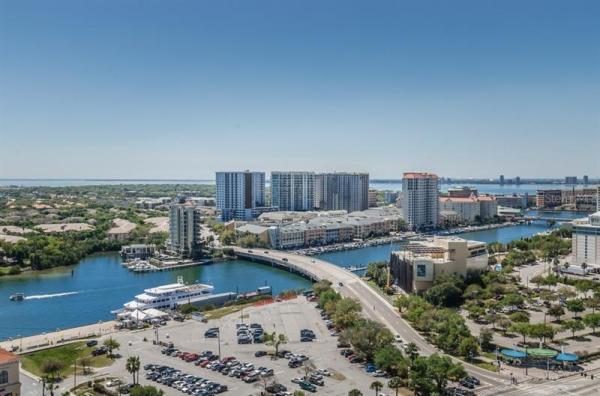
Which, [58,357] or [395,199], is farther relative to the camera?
[395,199]

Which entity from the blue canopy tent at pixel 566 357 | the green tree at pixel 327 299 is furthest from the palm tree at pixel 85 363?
the blue canopy tent at pixel 566 357

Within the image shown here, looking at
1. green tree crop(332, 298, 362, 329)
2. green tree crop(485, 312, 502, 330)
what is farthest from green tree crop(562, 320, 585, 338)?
Answer: green tree crop(332, 298, 362, 329)

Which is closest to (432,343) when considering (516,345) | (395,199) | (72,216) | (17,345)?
(516,345)

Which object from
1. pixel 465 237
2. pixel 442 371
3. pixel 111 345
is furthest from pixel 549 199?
pixel 111 345

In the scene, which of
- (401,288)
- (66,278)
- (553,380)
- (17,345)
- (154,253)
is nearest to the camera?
(553,380)

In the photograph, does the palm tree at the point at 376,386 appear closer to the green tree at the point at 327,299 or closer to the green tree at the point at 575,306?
the green tree at the point at 327,299

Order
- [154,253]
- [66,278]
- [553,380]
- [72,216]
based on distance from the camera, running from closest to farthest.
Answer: [553,380]
[66,278]
[154,253]
[72,216]

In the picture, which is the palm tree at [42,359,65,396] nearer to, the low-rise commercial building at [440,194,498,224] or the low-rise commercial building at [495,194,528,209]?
the low-rise commercial building at [440,194,498,224]

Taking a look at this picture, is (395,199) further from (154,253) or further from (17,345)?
(17,345)
